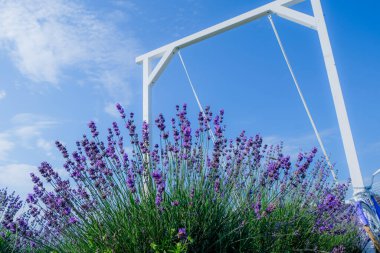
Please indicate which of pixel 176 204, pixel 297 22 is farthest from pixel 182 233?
pixel 297 22

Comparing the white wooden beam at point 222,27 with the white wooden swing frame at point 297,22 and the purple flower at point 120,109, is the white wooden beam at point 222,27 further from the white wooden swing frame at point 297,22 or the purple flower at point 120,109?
the purple flower at point 120,109

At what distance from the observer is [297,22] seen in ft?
12.3

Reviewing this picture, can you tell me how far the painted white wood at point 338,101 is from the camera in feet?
10.5

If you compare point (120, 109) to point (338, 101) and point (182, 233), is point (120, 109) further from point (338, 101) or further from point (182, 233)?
point (338, 101)

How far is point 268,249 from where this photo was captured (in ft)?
7.01

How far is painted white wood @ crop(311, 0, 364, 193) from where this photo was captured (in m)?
3.19

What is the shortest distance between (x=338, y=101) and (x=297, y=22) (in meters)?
0.94

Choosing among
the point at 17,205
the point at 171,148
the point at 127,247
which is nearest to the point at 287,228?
the point at 171,148

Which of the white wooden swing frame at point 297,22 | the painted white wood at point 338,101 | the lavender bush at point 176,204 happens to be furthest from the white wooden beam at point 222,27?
the lavender bush at point 176,204

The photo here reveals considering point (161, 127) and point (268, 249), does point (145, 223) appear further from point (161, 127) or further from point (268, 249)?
point (268, 249)

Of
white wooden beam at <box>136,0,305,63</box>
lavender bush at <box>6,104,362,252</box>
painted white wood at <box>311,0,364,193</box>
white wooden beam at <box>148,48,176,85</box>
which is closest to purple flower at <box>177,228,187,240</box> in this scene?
lavender bush at <box>6,104,362,252</box>

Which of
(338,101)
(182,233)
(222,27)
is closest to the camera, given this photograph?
(182,233)

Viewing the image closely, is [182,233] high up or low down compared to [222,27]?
down

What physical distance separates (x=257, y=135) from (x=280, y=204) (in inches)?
19.9
